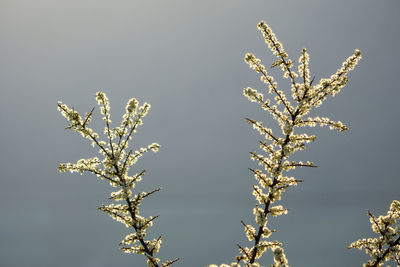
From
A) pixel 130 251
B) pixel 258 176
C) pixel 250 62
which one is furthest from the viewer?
pixel 250 62

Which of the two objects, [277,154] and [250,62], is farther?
[250,62]

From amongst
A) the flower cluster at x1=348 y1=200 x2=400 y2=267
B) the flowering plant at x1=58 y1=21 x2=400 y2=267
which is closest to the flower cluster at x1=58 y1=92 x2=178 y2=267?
the flowering plant at x1=58 y1=21 x2=400 y2=267

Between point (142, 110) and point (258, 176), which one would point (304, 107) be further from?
point (142, 110)

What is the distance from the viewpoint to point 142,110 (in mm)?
14828

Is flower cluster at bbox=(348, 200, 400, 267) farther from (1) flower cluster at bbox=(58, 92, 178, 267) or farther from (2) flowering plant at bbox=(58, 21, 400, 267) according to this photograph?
(1) flower cluster at bbox=(58, 92, 178, 267)

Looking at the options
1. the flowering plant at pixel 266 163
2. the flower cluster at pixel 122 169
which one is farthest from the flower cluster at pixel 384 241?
the flower cluster at pixel 122 169

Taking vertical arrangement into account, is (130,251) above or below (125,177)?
below

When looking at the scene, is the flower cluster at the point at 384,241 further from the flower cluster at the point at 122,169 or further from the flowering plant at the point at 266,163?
the flower cluster at the point at 122,169

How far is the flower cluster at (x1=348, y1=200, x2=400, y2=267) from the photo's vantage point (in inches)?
522

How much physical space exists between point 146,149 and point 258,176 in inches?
191

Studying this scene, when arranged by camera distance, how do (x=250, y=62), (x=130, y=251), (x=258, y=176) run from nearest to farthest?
1. (x=130, y=251)
2. (x=258, y=176)
3. (x=250, y=62)

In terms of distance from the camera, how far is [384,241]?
1361cm

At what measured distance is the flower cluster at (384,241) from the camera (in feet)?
43.5

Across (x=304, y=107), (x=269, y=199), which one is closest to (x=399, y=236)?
(x=269, y=199)
